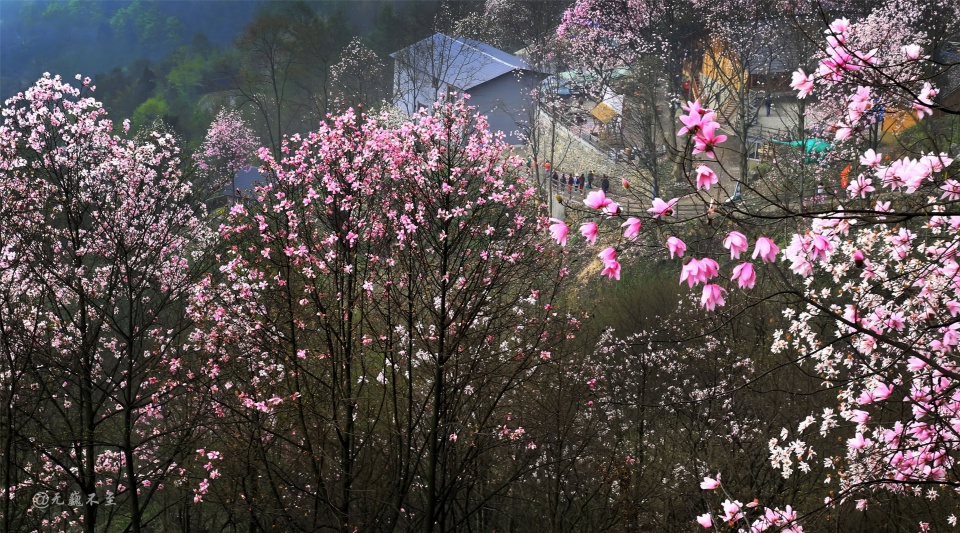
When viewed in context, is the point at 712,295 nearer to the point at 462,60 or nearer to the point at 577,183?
the point at 577,183

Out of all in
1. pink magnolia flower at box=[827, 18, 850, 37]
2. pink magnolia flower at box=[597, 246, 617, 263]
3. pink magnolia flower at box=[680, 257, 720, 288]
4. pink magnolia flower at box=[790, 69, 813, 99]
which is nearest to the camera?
pink magnolia flower at box=[680, 257, 720, 288]

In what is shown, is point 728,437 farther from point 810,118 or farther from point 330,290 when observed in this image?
point 810,118

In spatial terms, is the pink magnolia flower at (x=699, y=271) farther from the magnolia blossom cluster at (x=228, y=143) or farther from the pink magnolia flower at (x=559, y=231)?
the magnolia blossom cluster at (x=228, y=143)

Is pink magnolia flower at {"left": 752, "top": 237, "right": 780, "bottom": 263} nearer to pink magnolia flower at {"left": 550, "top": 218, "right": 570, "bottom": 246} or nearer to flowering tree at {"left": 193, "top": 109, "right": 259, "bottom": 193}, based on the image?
pink magnolia flower at {"left": 550, "top": 218, "right": 570, "bottom": 246}

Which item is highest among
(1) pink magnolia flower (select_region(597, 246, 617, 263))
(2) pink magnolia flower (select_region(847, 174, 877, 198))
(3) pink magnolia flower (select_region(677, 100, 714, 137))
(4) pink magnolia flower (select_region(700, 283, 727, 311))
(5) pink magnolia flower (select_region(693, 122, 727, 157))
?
(2) pink magnolia flower (select_region(847, 174, 877, 198))

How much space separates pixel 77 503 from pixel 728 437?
1009 cm

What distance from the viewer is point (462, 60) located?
44.8 m

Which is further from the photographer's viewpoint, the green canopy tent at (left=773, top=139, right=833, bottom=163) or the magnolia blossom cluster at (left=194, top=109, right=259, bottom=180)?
the magnolia blossom cluster at (left=194, top=109, right=259, bottom=180)

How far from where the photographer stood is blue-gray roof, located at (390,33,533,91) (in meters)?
42.8

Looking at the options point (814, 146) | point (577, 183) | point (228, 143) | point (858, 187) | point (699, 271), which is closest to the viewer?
point (699, 271)

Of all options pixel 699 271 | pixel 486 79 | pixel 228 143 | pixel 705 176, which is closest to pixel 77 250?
pixel 705 176

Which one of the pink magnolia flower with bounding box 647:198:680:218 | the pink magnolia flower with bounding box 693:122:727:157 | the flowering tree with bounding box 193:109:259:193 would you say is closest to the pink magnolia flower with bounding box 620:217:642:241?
the pink magnolia flower with bounding box 647:198:680:218

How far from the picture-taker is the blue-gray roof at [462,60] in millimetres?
42844

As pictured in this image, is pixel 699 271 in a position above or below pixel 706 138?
below
